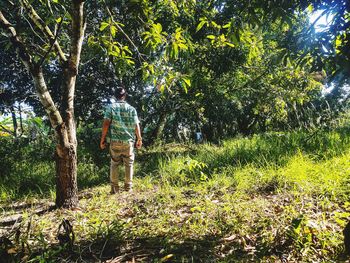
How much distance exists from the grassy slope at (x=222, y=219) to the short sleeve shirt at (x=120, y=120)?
92 cm

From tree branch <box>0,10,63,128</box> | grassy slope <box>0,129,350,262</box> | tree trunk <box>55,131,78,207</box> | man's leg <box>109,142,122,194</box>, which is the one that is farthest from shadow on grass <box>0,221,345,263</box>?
man's leg <box>109,142,122,194</box>

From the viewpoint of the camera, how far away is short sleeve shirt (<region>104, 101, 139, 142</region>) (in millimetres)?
5227

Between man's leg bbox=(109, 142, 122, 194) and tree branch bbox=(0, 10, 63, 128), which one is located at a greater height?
tree branch bbox=(0, 10, 63, 128)

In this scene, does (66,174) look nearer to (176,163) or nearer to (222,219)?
(222,219)

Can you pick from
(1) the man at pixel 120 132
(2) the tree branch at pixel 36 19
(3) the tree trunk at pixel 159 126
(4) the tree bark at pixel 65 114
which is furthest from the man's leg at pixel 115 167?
(3) the tree trunk at pixel 159 126

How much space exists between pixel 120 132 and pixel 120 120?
0.20 m

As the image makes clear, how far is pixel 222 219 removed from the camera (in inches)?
132

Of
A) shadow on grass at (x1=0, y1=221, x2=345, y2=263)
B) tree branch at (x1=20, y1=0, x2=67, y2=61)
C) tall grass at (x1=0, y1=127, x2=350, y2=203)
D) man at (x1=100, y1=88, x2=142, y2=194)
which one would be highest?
tree branch at (x1=20, y1=0, x2=67, y2=61)

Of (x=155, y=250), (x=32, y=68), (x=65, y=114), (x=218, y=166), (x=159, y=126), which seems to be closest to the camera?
(x=155, y=250)

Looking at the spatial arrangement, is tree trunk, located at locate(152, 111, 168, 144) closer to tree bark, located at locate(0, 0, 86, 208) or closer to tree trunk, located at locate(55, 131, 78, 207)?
tree bark, located at locate(0, 0, 86, 208)

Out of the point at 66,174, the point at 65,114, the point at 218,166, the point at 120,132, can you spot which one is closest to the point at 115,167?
the point at 120,132

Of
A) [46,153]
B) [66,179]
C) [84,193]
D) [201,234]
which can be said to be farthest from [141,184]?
[46,153]

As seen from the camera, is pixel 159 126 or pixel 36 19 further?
pixel 159 126

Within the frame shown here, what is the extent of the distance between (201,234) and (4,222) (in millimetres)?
2538
